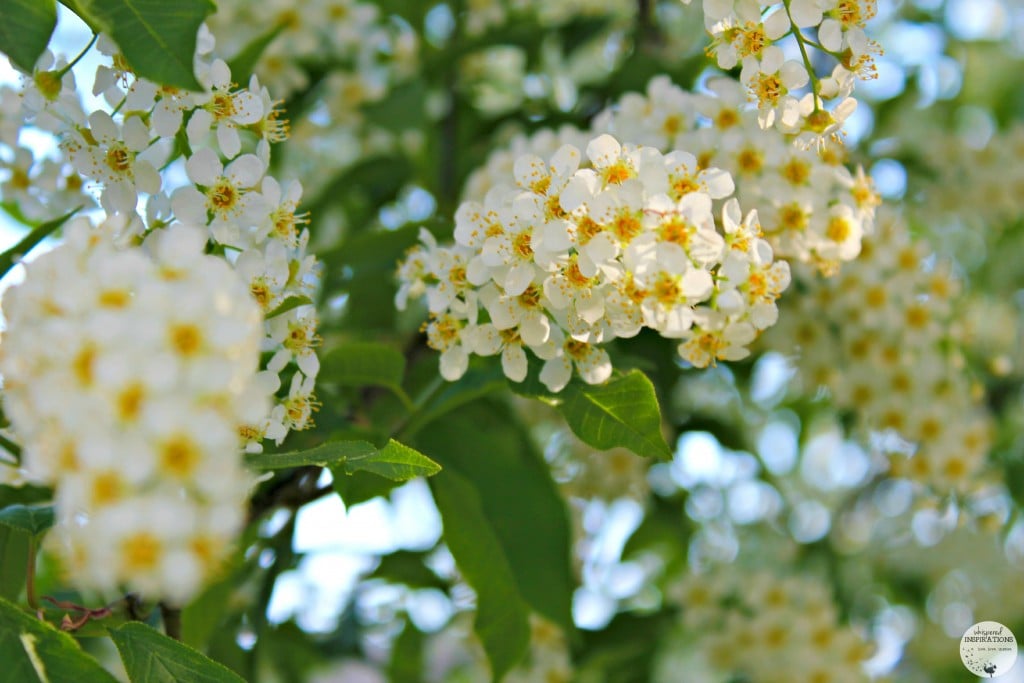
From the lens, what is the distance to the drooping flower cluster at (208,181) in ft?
3.83

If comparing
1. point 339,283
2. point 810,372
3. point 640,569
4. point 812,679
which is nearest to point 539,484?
point 339,283

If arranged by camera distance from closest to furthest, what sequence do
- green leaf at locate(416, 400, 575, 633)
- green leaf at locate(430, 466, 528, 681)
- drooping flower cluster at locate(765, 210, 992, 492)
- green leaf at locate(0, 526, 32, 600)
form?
→ green leaf at locate(0, 526, 32, 600) < green leaf at locate(430, 466, 528, 681) < green leaf at locate(416, 400, 575, 633) < drooping flower cluster at locate(765, 210, 992, 492)

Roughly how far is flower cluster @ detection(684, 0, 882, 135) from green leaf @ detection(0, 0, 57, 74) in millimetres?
778

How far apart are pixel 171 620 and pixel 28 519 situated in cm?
28

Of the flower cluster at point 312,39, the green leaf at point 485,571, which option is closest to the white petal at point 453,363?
the green leaf at point 485,571

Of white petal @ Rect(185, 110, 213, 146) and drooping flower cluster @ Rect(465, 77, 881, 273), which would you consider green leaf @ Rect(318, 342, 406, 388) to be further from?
drooping flower cluster @ Rect(465, 77, 881, 273)

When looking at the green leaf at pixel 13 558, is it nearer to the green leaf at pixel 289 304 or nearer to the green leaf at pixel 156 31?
the green leaf at pixel 289 304

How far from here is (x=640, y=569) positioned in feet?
8.79

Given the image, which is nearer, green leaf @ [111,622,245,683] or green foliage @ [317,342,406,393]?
green leaf @ [111,622,245,683]

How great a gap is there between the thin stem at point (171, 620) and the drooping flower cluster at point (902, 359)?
1201 mm

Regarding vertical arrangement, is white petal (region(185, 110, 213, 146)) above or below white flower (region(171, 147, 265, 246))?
above

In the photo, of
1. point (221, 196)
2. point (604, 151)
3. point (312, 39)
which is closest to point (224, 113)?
point (221, 196)

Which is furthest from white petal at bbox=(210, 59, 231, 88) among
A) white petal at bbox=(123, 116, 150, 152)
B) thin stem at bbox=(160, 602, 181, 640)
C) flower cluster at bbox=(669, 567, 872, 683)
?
flower cluster at bbox=(669, 567, 872, 683)

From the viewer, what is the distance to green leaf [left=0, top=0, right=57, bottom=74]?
1.04 meters
